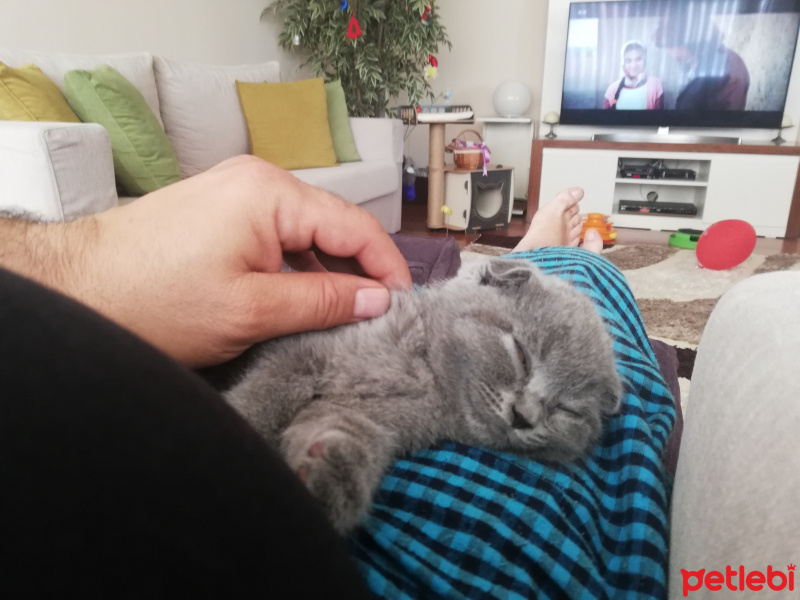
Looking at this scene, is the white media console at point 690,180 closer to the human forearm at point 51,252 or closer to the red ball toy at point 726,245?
the red ball toy at point 726,245

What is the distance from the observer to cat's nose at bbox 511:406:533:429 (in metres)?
0.72

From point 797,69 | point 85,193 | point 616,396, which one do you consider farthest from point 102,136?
point 797,69

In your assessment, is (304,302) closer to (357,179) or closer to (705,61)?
(357,179)

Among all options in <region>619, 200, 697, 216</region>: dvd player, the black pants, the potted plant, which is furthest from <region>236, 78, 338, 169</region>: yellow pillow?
the black pants

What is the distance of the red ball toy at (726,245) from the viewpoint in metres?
2.97

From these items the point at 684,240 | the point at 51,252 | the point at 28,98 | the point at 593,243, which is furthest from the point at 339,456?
the point at 684,240

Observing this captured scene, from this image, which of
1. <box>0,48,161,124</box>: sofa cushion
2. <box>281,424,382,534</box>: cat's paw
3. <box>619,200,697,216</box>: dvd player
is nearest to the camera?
<box>281,424,382,534</box>: cat's paw

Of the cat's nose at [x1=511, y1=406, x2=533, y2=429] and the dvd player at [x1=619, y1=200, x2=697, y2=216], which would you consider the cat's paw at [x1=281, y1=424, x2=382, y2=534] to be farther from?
the dvd player at [x1=619, y1=200, x2=697, y2=216]

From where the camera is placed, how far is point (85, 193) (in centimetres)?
184

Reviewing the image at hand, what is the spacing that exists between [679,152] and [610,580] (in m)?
4.63

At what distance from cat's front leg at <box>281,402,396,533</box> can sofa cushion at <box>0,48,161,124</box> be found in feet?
8.51

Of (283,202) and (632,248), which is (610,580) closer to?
(283,202)

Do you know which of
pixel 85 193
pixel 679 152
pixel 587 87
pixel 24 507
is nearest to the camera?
pixel 24 507

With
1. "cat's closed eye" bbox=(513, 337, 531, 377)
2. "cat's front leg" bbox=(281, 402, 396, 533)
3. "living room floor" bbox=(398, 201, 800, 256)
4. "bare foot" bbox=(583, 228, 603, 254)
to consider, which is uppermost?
"cat's closed eye" bbox=(513, 337, 531, 377)
